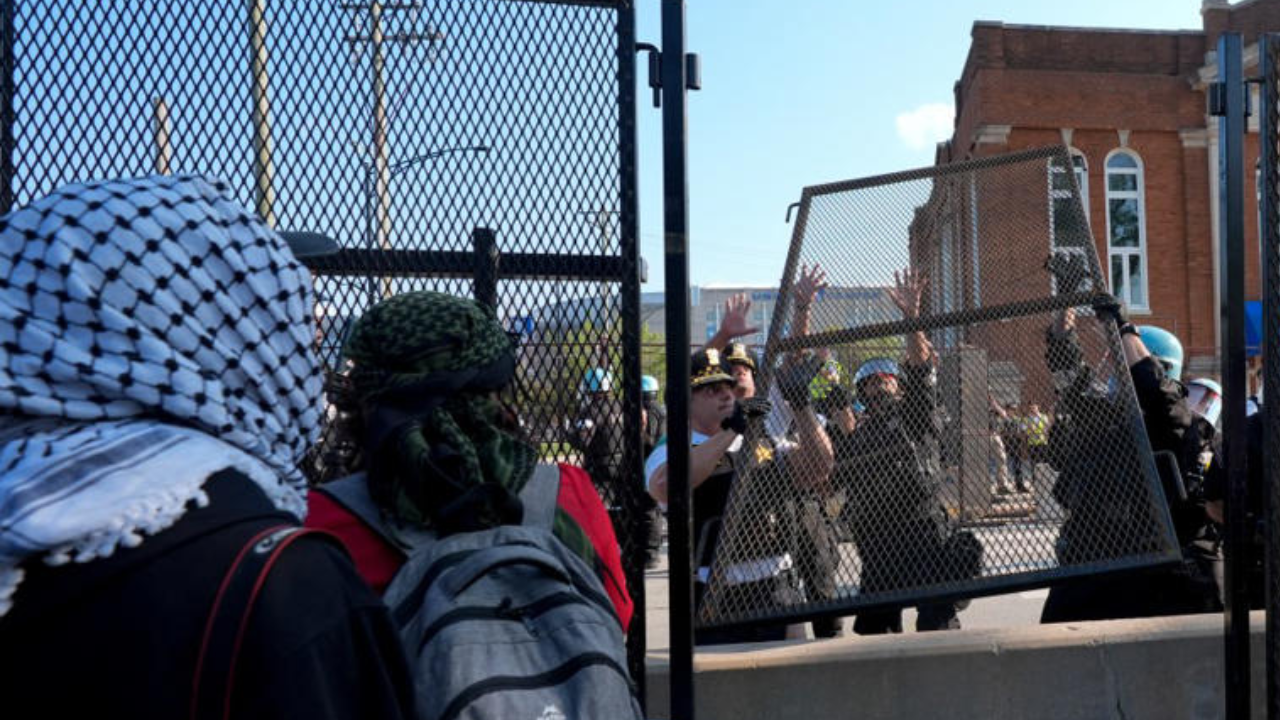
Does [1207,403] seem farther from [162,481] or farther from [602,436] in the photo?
[162,481]

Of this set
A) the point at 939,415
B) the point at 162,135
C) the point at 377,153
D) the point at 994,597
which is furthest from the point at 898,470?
the point at 994,597

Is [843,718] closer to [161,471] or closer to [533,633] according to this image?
[533,633]

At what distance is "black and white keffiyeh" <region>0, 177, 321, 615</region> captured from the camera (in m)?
1.14

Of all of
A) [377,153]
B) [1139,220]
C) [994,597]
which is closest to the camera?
[377,153]

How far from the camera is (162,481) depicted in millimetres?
1169

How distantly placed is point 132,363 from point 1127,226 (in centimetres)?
2900

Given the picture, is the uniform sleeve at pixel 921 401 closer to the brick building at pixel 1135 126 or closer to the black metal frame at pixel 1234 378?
the black metal frame at pixel 1234 378

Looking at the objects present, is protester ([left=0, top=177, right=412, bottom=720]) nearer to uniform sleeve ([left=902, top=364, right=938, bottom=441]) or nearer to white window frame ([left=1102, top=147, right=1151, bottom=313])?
uniform sleeve ([left=902, top=364, right=938, bottom=441])

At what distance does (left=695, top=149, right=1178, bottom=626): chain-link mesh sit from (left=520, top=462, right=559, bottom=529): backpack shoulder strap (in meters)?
1.60

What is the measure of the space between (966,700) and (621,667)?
8.40 ft

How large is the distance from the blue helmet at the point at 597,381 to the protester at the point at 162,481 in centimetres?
153

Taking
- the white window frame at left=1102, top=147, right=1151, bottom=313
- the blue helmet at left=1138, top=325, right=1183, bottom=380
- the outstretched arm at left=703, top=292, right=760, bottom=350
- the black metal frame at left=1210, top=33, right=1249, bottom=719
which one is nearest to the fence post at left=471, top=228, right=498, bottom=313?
the outstretched arm at left=703, top=292, right=760, bottom=350

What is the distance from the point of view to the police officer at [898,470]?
12.0 ft

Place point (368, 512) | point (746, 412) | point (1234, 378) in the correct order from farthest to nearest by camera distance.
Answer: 1. point (746, 412)
2. point (1234, 378)
3. point (368, 512)
